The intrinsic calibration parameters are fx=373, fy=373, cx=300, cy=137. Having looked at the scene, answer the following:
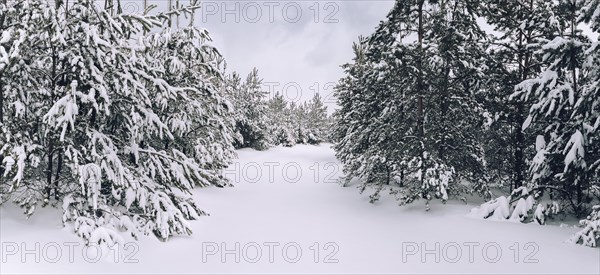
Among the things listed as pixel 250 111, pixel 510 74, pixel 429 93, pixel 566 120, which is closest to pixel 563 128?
pixel 566 120

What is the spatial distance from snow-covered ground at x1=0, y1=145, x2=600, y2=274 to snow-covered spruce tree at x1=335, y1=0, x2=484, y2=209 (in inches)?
40.4

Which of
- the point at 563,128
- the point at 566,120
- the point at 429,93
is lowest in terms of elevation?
the point at 563,128

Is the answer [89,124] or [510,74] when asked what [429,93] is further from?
[89,124]

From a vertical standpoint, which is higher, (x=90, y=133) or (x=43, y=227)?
(x=90, y=133)

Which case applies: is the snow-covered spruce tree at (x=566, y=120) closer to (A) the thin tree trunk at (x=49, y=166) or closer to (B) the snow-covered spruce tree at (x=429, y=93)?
(B) the snow-covered spruce tree at (x=429, y=93)

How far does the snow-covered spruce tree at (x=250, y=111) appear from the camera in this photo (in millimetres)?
30703

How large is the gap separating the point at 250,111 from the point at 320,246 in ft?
83.4

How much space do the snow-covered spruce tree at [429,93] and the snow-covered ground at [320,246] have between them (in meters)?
1.02

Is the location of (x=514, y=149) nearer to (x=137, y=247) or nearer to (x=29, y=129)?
(x=137, y=247)

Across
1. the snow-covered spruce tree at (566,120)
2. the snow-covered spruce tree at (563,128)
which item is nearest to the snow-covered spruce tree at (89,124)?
the snow-covered spruce tree at (563,128)

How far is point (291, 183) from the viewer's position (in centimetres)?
1587

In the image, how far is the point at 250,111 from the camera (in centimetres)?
3139

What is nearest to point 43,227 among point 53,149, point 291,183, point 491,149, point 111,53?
point 53,149

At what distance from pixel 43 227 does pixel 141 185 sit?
152cm
